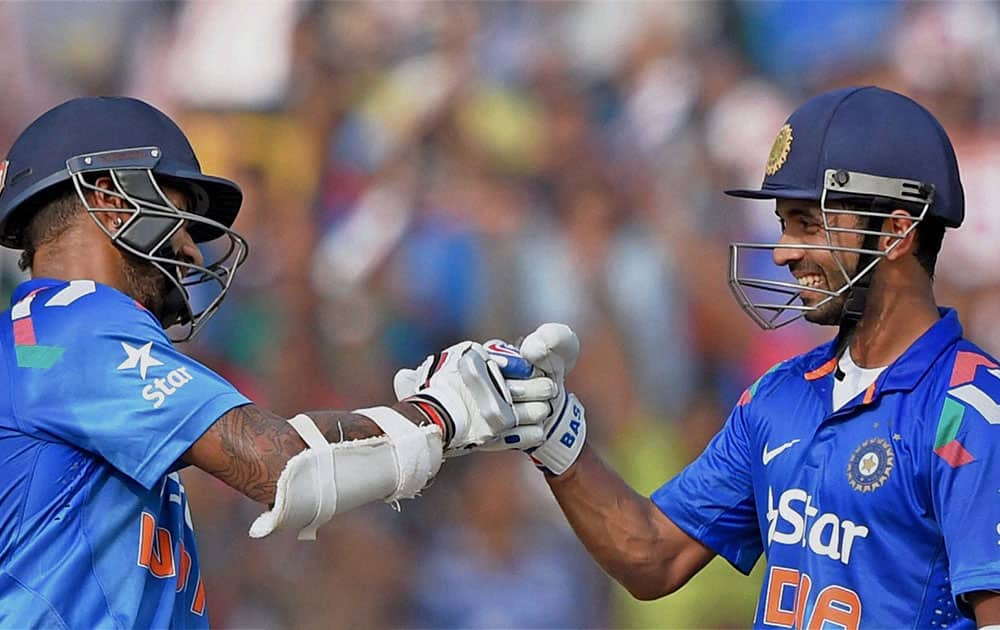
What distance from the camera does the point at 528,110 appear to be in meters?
5.73

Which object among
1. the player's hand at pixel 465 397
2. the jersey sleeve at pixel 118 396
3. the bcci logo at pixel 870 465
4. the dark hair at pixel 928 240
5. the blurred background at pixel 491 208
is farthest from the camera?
the blurred background at pixel 491 208

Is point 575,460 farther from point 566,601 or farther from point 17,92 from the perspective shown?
point 17,92

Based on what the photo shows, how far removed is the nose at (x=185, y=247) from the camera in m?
2.94

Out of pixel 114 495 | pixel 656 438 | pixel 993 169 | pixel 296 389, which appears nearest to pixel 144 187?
pixel 114 495

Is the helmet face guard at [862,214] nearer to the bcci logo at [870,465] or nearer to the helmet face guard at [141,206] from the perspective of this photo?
the bcci logo at [870,465]

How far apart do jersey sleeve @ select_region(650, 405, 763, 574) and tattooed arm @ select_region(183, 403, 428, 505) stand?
101cm

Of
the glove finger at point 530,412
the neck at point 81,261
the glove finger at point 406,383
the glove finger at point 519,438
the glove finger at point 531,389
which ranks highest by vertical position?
the neck at point 81,261

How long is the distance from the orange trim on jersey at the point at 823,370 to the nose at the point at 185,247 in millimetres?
1305

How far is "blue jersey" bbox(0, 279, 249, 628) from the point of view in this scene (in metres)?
2.56

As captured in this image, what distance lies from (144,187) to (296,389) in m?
2.80

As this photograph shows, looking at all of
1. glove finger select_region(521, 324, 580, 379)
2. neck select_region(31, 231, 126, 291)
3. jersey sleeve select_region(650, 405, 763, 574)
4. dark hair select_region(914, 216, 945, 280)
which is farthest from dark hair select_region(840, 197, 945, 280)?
neck select_region(31, 231, 126, 291)

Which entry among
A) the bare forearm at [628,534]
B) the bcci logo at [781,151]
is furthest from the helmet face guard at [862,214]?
the bare forearm at [628,534]

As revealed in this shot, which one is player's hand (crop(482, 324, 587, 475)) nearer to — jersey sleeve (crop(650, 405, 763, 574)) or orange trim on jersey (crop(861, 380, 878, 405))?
jersey sleeve (crop(650, 405, 763, 574))

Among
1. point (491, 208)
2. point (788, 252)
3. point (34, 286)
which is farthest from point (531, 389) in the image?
point (491, 208)
